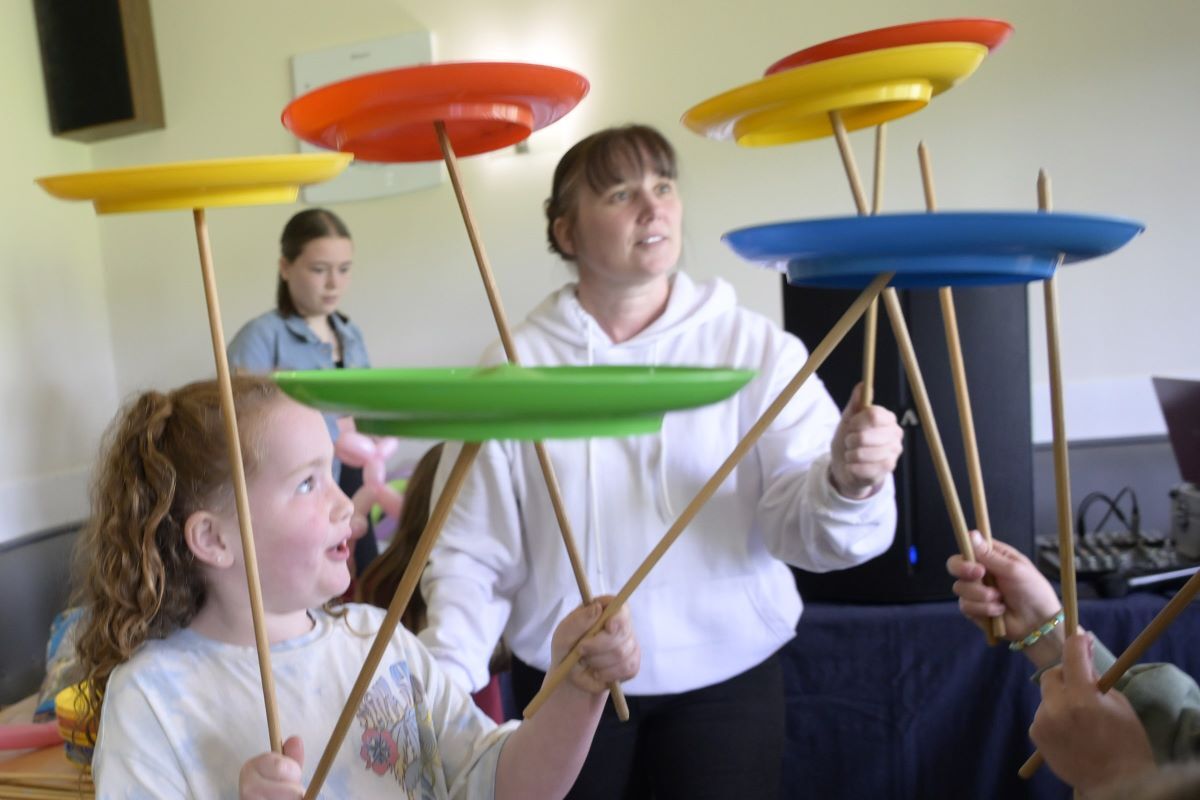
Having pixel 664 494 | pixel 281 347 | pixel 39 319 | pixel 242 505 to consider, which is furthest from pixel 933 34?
pixel 39 319

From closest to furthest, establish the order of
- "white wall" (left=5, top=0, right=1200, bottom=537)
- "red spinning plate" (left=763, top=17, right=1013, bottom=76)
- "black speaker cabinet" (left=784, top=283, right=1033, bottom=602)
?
1. "red spinning plate" (left=763, top=17, right=1013, bottom=76)
2. "black speaker cabinet" (left=784, top=283, right=1033, bottom=602)
3. "white wall" (left=5, top=0, right=1200, bottom=537)

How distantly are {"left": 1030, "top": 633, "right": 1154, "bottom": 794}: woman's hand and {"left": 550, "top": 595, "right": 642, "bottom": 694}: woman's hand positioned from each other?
0.31 m

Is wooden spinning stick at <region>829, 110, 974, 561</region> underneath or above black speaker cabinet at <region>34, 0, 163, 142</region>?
underneath

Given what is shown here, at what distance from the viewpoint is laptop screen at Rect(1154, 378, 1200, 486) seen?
6.00 ft

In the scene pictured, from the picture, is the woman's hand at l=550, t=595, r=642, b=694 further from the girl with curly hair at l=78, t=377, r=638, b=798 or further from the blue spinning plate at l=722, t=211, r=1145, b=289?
the blue spinning plate at l=722, t=211, r=1145, b=289

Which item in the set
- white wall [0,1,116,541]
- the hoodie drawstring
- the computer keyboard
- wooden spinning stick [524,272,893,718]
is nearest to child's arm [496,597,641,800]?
wooden spinning stick [524,272,893,718]

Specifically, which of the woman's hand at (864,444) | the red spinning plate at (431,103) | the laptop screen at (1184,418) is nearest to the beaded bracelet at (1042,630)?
the woman's hand at (864,444)

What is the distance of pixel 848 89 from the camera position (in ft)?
2.24

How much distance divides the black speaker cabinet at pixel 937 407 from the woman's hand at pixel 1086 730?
3.45 feet

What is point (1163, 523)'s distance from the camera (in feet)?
8.40

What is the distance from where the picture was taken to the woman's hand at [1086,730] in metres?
0.69

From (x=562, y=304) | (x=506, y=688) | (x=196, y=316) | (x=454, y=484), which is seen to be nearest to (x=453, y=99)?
(x=454, y=484)

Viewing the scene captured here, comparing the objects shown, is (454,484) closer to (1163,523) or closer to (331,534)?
(331,534)

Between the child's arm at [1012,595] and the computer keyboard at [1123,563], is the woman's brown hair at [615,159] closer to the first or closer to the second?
the child's arm at [1012,595]
